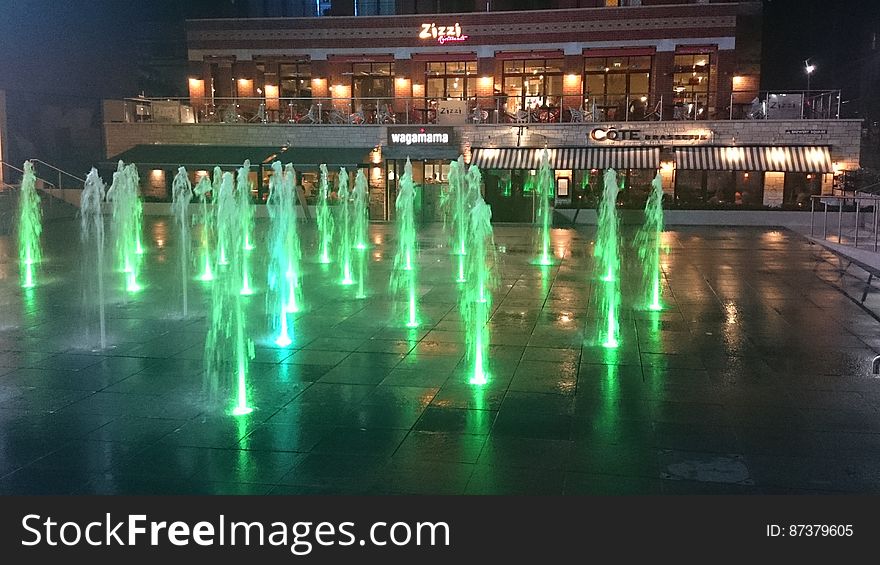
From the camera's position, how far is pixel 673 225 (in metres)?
30.2

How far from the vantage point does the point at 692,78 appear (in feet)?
114

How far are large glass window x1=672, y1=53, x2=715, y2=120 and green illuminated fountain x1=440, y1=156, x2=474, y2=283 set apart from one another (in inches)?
398

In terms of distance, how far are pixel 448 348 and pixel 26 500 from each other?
5.50 meters

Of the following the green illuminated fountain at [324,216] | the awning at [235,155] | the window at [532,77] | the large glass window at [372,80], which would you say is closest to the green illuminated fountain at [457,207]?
the green illuminated fountain at [324,216]

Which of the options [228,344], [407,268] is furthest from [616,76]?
[228,344]

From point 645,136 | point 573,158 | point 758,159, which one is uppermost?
point 645,136

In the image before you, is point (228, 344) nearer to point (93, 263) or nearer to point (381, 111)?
point (93, 263)

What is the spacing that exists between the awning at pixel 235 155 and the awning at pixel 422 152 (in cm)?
105

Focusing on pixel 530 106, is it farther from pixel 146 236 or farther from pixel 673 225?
pixel 146 236

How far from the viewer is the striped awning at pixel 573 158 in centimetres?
3120

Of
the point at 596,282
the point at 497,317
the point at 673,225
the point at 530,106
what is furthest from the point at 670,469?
the point at 530,106

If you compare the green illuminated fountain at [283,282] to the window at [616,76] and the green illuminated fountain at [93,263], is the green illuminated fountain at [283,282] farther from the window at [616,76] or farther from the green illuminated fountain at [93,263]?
the window at [616,76]

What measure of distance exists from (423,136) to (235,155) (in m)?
7.82

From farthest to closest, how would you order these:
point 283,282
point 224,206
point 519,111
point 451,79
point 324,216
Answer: point 451,79
point 519,111
point 324,216
point 224,206
point 283,282
